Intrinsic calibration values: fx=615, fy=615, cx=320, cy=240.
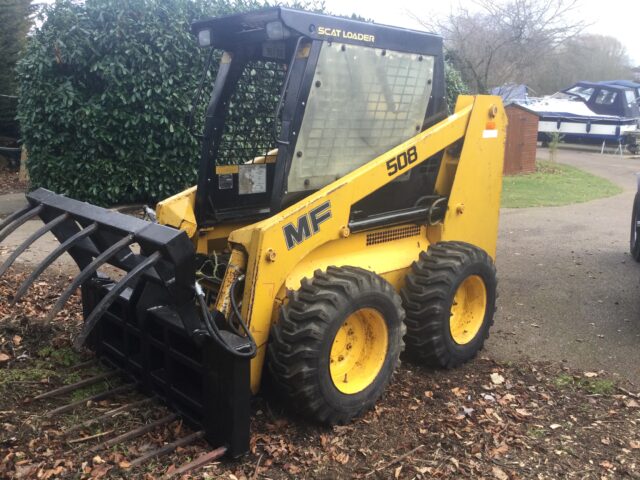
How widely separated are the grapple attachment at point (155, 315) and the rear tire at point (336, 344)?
0.27 m

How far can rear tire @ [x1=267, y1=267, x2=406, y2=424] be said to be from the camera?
323 cm

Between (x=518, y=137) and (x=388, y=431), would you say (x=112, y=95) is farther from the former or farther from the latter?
(x=518, y=137)

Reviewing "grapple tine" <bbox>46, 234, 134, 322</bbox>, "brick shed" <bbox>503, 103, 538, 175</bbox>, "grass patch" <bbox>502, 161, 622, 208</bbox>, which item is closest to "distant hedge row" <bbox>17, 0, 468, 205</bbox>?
"grapple tine" <bbox>46, 234, 134, 322</bbox>

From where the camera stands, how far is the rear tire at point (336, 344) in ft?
10.6

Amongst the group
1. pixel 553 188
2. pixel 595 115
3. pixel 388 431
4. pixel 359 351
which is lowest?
pixel 388 431

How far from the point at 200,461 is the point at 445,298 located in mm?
1866

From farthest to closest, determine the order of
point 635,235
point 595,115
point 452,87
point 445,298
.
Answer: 1. point 595,115
2. point 452,87
3. point 635,235
4. point 445,298

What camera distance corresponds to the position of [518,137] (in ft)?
55.7

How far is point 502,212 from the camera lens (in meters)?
11.1

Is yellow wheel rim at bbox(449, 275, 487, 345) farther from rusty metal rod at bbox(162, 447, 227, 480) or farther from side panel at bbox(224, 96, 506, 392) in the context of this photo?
rusty metal rod at bbox(162, 447, 227, 480)

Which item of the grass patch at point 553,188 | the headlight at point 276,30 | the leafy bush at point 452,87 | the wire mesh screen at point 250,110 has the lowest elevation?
the grass patch at point 553,188

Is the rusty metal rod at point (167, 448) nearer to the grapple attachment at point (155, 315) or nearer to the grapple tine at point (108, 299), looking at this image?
the grapple attachment at point (155, 315)

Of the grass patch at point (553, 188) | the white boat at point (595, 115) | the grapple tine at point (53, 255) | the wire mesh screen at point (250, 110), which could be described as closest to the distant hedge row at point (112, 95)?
the wire mesh screen at point (250, 110)

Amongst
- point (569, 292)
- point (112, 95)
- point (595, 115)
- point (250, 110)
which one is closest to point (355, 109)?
point (250, 110)
